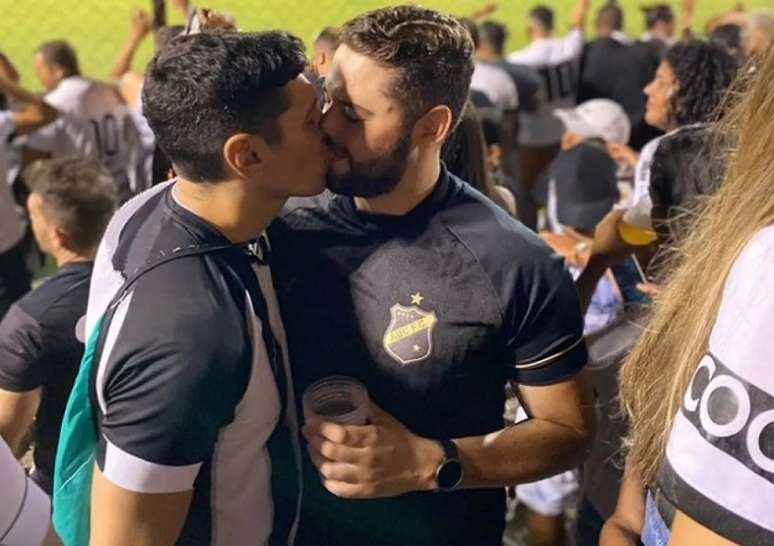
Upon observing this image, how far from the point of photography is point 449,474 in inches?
63.5

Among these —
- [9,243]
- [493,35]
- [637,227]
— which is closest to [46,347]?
[637,227]

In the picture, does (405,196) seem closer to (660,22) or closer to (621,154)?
(621,154)

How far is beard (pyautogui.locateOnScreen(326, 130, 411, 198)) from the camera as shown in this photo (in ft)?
5.46

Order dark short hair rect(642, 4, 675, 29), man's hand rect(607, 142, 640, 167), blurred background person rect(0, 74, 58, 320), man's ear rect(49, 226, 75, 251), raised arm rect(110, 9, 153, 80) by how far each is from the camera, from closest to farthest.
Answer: man's ear rect(49, 226, 75, 251) < blurred background person rect(0, 74, 58, 320) < man's hand rect(607, 142, 640, 167) < raised arm rect(110, 9, 153, 80) < dark short hair rect(642, 4, 675, 29)

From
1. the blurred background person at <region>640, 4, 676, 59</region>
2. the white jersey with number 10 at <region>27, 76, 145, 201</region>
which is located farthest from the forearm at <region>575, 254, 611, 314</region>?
the blurred background person at <region>640, 4, 676, 59</region>

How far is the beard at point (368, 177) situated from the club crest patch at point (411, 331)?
0.19 metres

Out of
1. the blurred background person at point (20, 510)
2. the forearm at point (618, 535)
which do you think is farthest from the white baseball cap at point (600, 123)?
the blurred background person at point (20, 510)

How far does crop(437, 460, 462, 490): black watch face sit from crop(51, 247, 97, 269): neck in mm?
1243

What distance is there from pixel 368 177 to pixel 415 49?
24 centimetres

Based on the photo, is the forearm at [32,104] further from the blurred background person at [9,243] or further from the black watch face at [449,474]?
the black watch face at [449,474]

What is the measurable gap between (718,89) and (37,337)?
88.6 inches

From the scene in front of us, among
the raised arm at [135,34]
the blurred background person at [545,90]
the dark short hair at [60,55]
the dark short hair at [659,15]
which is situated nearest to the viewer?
the dark short hair at [60,55]

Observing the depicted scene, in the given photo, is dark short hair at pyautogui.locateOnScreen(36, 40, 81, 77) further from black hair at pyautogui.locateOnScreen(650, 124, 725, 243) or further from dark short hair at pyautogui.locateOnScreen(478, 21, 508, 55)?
black hair at pyautogui.locateOnScreen(650, 124, 725, 243)

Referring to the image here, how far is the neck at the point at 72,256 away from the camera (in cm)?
250
